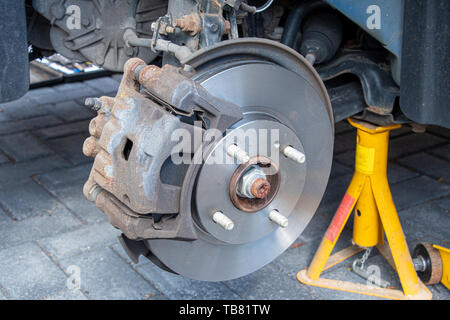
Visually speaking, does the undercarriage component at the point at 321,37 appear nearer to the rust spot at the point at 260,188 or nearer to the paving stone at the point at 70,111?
the rust spot at the point at 260,188

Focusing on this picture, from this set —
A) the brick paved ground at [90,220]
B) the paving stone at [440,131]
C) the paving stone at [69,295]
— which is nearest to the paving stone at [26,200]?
the brick paved ground at [90,220]

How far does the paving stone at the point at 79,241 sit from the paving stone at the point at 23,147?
618 millimetres

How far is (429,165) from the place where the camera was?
2.29 meters

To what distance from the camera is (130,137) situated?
3.16ft

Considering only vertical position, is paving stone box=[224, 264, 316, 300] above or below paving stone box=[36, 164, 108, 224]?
below

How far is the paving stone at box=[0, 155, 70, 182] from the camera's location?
2.13 metres

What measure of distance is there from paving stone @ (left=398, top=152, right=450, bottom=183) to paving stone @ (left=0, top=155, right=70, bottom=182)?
1.32 metres

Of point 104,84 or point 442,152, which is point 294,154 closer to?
point 442,152

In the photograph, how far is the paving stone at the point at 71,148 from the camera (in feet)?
7.43

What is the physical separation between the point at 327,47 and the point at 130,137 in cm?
66

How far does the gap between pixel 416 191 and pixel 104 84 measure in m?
1.73

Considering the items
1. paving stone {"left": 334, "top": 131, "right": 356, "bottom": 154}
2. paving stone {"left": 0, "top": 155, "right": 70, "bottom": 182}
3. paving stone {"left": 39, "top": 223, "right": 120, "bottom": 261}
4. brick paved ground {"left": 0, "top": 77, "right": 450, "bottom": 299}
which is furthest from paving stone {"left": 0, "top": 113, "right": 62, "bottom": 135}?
paving stone {"left": 334, "top": 131, "right": 356, "bottom": 154}

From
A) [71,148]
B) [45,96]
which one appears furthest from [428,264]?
[45,96]

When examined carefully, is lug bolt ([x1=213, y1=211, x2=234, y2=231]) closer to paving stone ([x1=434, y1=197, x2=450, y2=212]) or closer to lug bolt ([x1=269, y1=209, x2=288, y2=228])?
lug bolt ([x1=269, y1=209, x2=288, y2=228])
